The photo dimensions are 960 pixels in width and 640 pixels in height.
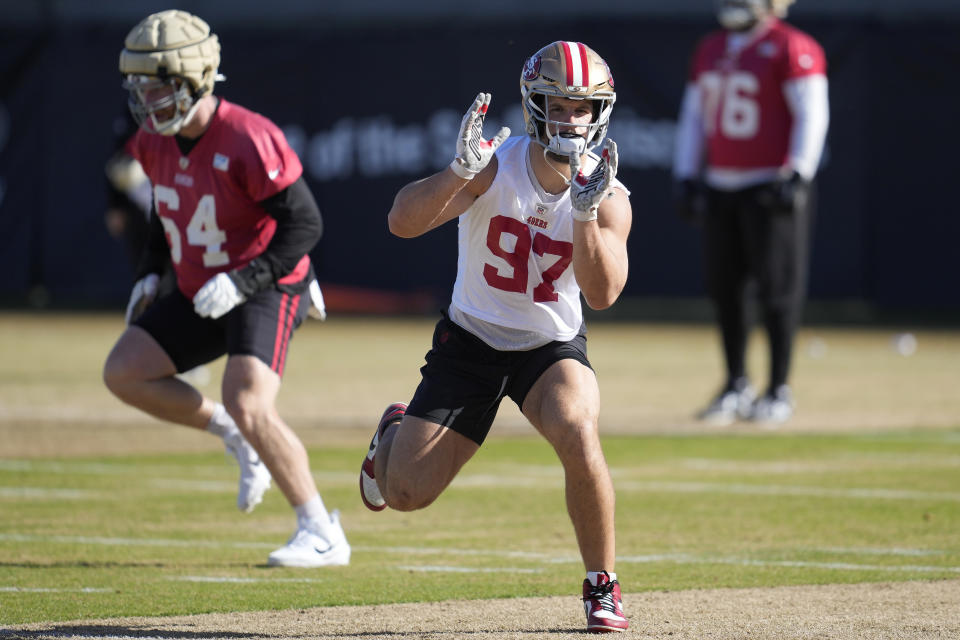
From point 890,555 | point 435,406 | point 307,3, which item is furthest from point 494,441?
point 307,3

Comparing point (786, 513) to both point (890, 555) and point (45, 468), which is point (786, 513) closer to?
point (890, 555)

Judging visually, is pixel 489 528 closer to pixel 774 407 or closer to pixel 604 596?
pixel 604 596

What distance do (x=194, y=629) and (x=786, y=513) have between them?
140 inches

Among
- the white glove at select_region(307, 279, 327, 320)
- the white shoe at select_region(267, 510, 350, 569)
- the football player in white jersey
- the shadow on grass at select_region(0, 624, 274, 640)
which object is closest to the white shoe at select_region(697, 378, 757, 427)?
the white glove at select_region(307, 279, 327, 320)

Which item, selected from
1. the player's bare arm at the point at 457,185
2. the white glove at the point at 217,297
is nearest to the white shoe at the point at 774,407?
the white glove at the point at 217,297

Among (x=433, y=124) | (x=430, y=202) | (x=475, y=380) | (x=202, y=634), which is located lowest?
(x=433, y=124)

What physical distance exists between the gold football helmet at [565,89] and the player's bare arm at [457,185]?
0.15m

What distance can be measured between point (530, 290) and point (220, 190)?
6.24ft

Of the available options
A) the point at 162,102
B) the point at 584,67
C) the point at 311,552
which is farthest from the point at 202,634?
the point at 162,102

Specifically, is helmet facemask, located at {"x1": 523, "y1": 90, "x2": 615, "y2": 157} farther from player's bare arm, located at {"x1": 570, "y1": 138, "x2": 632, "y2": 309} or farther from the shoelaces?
the shoelaces

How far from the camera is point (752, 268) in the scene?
463 inches

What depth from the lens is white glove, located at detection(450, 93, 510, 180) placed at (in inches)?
213

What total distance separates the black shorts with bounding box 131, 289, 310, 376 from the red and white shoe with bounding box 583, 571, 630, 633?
2074 mm

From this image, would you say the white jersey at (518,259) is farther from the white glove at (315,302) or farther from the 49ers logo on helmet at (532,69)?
the white glove at (315,302)
